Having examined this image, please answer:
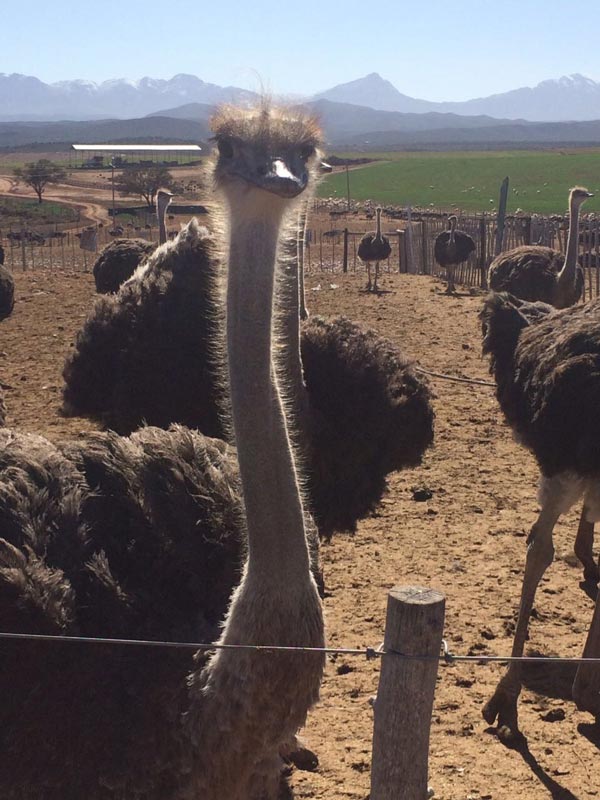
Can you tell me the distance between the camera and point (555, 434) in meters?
3.78

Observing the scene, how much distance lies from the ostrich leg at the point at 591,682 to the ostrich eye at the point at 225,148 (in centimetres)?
222

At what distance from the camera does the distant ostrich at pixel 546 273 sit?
9.83 meters

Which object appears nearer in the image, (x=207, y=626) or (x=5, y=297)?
(x=207, y=626)

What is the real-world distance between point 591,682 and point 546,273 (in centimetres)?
750

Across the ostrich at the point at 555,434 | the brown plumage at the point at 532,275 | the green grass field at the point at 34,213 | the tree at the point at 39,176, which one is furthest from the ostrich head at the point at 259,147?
the tree at the point at 39,176

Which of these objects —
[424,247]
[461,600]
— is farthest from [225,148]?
[424,247]

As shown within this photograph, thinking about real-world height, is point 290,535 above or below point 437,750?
above

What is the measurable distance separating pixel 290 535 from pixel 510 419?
2195 millimetres

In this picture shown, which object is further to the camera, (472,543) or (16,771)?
(472,543)

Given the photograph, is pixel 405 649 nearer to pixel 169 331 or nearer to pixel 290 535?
pixel 290 535

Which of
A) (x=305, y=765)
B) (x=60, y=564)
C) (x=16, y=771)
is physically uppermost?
(x=60, y=564)

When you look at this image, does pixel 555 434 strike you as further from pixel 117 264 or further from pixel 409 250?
pixel 409 250

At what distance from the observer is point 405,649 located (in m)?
1.94

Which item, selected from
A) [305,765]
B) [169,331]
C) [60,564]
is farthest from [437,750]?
[169,331]
